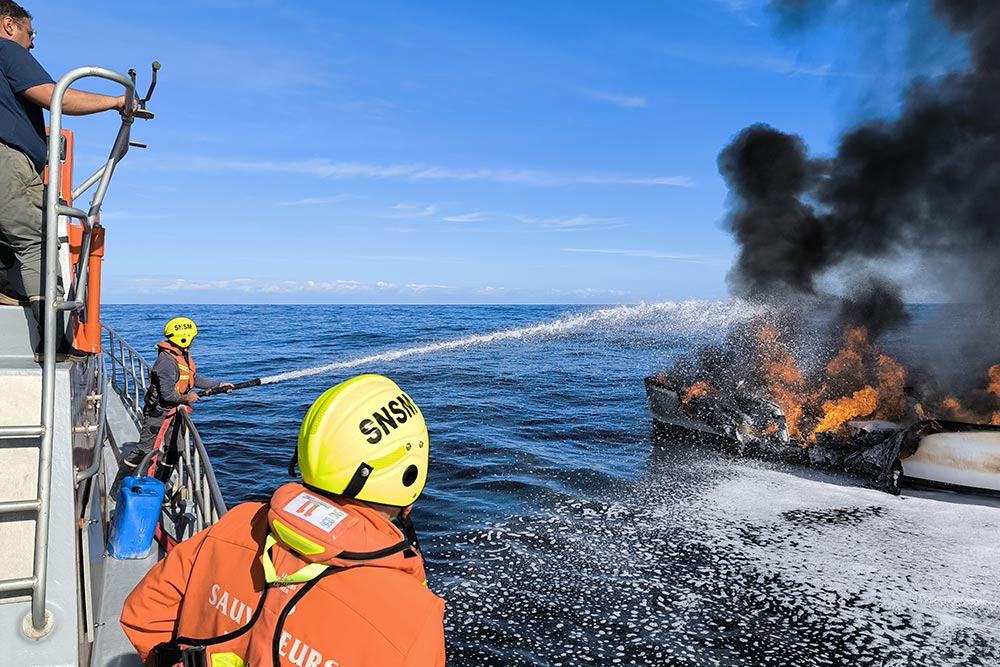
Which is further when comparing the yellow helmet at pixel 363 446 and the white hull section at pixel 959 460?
the white hull section at pixel 959 460

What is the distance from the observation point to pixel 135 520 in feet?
18.0

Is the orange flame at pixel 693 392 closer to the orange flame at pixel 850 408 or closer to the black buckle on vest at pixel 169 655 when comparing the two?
the orange flame at pixel 850 408

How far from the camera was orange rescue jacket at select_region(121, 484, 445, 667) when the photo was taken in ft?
5.46

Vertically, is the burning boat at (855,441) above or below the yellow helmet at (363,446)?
below

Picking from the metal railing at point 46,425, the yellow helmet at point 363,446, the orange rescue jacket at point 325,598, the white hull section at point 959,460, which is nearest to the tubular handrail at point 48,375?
the metal railing at point 46,425

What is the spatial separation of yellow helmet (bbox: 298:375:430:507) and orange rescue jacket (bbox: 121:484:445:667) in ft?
0.25

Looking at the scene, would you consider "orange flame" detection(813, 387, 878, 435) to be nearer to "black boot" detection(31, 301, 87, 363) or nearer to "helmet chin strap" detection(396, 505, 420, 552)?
"helmet chin strap" detection(396, 505, 420, 552)

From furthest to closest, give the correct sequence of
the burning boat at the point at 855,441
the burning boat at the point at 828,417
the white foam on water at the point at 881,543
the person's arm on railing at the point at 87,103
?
the burning boat at the point at 828,417
the burning boat at the point at 855,441
the white foam on water at the point at 881,543
the person's arm on railing at the point at 87,103

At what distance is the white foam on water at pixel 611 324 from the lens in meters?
29.7

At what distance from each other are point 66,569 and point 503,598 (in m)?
6.04

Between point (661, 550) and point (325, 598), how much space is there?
855 centimetres

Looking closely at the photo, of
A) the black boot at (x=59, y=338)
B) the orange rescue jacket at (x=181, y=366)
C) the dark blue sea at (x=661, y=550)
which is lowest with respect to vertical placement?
the dark blue sea at (x=661, y=550)

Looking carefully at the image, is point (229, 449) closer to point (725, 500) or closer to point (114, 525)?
point (114, 525)

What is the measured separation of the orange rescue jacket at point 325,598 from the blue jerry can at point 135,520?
13.0ft
